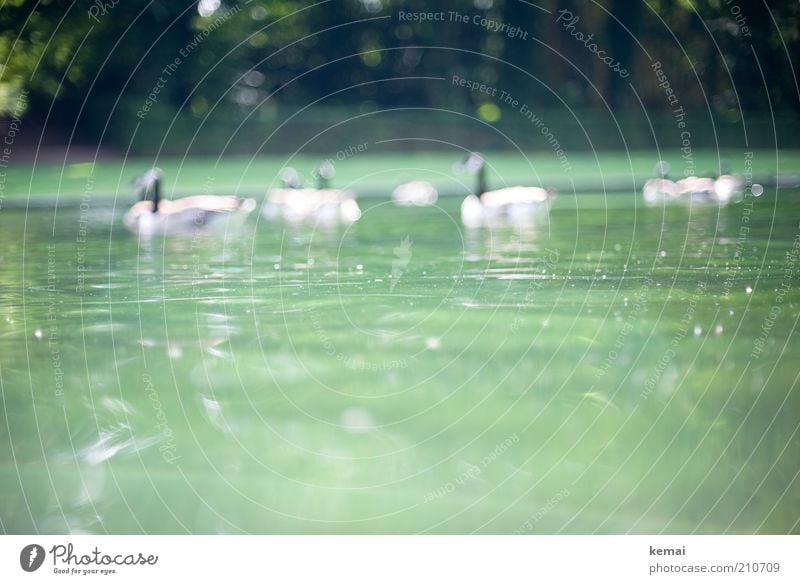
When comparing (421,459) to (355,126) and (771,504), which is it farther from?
(355,126)

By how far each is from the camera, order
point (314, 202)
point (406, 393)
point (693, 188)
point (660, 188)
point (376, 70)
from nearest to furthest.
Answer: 1. point (406, 393)
2. point (376, 70)
3. point (693, 188)
4. point (660, 188)
5. point (314, 202)

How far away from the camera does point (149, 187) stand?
4.18m

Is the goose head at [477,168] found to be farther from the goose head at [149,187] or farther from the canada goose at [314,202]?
the goose head at [149,187]

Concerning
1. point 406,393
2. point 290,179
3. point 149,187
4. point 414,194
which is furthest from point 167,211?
point 406,393

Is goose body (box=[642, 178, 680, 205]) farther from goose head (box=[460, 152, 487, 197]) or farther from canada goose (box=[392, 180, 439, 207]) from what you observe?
canada goose (box=[392, 180, 439, 207])

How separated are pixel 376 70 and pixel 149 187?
112 cm

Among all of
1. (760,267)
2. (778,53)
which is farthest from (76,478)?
(778,53)

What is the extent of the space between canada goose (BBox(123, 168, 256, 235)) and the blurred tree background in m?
0.21

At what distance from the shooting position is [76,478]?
7.79ft

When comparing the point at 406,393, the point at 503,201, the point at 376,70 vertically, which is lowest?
the point at 406,393

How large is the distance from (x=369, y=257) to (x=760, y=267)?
136cm

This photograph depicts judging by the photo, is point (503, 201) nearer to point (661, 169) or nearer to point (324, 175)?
point (661, 169)

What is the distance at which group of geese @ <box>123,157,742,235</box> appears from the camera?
13.5 ft
